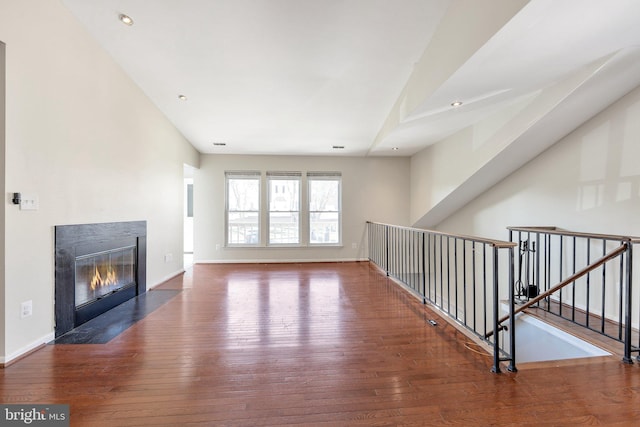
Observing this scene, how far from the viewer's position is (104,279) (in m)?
3.39

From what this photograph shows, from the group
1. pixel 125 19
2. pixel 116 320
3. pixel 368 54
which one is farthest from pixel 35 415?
pixel 368 54

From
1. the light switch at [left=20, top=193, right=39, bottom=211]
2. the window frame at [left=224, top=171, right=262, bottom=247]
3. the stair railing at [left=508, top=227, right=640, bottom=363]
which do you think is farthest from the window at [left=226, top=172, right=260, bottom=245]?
the stair railing at [left=508, top=227, right=640, bottom=363]

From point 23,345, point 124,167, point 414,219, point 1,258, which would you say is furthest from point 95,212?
point 414,219

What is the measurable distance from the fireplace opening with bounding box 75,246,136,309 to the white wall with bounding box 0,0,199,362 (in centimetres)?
41

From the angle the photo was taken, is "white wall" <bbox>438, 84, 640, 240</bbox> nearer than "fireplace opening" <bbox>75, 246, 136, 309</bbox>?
Yes

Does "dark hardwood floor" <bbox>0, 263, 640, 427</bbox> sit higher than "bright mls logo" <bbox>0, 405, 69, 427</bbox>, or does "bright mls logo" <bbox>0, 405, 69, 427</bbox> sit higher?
"dark hardwood floor" <bbox>0, 263, 640, 427</bbox>

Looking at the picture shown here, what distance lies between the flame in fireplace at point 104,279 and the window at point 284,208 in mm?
3304

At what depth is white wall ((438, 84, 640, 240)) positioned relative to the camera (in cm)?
282

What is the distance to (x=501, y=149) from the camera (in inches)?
142

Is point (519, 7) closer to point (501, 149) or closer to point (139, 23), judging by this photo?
point (501, 149)

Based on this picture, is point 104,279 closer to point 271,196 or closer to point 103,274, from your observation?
point 103,274

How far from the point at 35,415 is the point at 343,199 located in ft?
18.6

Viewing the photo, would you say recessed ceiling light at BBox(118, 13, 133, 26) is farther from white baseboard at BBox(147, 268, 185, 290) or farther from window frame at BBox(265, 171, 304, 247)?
window frame at BBox(265, 171, 304, 247)

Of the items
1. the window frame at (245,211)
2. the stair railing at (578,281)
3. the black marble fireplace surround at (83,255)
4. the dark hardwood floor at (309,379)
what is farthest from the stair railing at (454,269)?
the black marble fireplace surround at (83,255)
